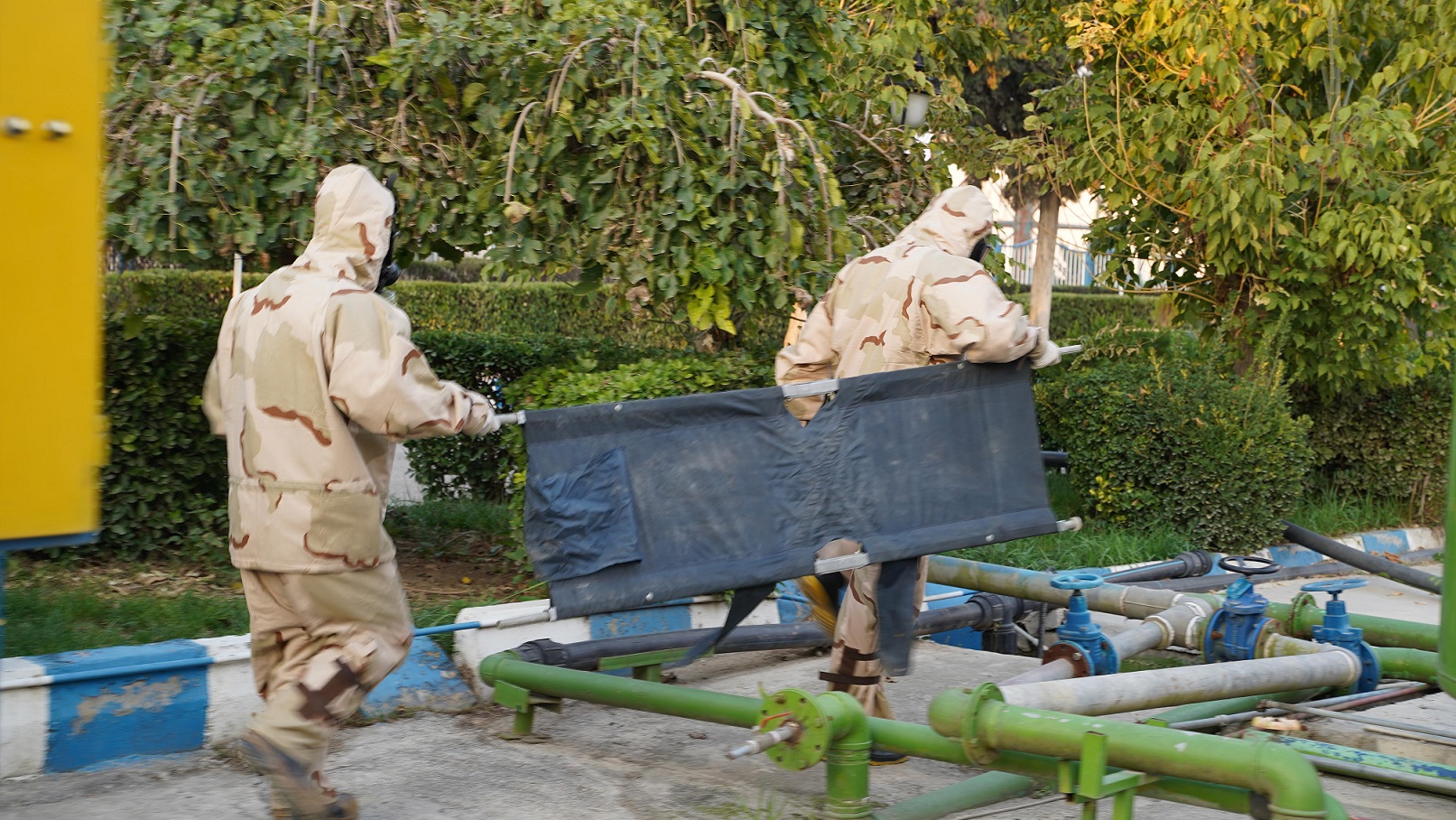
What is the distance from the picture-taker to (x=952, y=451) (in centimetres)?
425

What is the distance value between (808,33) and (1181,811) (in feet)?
14.2

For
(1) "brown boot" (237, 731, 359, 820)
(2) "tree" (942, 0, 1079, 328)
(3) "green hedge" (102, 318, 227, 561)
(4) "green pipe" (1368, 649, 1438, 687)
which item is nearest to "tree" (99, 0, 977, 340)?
(3) "green hedge" (102, 318, 227, 561)

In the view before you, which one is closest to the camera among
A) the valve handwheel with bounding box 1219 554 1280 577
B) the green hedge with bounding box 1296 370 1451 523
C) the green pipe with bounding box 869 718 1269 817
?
the green pipe with bounding box 869 718 1269 817

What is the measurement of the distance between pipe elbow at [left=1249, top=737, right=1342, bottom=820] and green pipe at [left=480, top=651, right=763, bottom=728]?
4.53 feet

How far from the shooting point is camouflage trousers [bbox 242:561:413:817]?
3.66m

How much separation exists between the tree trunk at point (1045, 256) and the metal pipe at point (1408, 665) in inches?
546

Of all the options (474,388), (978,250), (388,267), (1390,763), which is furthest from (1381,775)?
(474,388)

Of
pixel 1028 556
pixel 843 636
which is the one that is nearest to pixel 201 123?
pixel 843 636

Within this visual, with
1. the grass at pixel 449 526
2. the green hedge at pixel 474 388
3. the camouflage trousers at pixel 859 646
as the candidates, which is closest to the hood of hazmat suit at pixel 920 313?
the camouflage trousers at pixel 859 646

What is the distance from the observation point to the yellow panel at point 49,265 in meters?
2.52

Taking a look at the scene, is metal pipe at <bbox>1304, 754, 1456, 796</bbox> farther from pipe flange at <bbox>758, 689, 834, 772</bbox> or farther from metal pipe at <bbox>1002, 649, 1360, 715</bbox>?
pipe flange at <bbox>758, 689, 834, 772</bbox>

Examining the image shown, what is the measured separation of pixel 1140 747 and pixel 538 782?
1.88 metres

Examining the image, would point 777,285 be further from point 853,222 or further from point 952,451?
point 952,451

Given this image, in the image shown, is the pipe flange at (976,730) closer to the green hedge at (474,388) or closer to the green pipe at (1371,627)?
the green pipe at (1371,627)
